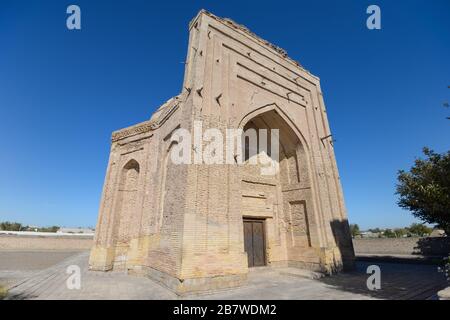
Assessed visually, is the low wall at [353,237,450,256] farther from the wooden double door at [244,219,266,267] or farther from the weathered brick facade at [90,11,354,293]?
the wooden double door at [244,219,266,267]

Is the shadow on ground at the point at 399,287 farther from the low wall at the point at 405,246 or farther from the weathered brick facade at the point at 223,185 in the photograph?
the low wall at the point at 405,246

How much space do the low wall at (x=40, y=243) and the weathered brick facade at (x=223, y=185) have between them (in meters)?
20.1

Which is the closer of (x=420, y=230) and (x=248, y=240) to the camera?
(x=248, y=240)

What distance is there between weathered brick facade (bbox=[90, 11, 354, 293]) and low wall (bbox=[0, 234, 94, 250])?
20.1 meters

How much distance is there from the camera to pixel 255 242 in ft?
31.7

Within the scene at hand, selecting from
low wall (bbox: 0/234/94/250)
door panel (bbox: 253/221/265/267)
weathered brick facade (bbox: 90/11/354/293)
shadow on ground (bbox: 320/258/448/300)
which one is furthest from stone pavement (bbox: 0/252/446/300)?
low wall (bbox: 0/234/94/250)

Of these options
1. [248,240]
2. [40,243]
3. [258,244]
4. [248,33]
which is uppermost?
[248,33]

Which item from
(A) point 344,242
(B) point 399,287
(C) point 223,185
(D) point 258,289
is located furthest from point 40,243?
(B) point 399,287

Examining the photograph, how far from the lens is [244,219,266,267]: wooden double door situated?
9.36 metres

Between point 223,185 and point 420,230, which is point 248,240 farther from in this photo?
point 420,230

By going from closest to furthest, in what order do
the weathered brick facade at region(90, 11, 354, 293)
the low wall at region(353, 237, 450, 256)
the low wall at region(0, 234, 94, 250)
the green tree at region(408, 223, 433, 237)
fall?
the weathered brick facade at region(90, 11, 354, 293) → the low wall at region(353, 237, 450, 256) → the low wall at region(0, 234, 94, 250) → the green tree at region(408, 223, 433, 237)

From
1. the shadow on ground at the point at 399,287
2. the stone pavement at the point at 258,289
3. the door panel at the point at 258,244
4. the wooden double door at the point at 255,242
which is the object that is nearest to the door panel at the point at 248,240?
the wooden double door at the point at 255,242

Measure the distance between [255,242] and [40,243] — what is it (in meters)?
25.9
